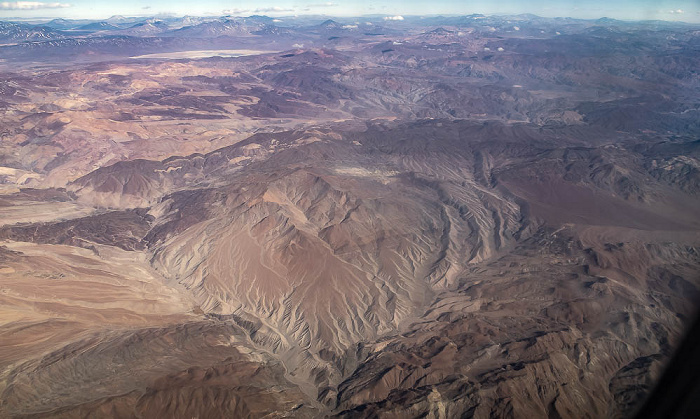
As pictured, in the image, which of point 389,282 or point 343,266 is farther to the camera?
point 343,266

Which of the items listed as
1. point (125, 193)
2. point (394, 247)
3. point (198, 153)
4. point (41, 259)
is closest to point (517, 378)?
point (394, 247)

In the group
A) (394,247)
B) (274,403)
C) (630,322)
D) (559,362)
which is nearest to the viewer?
(274,403)

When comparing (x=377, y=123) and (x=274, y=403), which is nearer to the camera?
(x=274, y=403)

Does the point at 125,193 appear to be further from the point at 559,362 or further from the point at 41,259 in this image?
the point at 559,362

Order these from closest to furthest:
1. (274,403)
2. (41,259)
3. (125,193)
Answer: (274,403) < (41,259) < (125,193)

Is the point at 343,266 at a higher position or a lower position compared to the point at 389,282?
higher

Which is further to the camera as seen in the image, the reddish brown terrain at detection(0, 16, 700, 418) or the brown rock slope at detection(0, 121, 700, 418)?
the reddish brown terrain at detection(0, 16, 700, 418)

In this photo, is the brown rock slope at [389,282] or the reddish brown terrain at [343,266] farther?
the reddish brown terrain at [343,266]

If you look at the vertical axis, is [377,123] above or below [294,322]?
above
